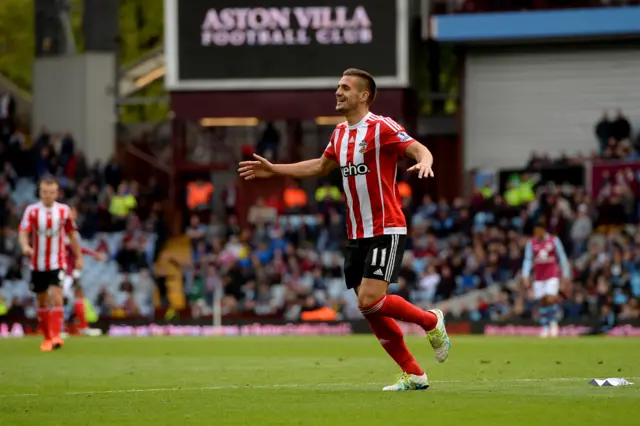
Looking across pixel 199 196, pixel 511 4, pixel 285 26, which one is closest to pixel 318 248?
pixel 199 196

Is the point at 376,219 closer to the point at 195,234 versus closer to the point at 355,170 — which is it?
the point at 355,170

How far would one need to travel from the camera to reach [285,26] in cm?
3741

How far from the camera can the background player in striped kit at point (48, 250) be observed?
1988 cm

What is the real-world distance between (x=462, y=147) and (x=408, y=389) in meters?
26.6

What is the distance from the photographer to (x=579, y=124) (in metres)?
37.5

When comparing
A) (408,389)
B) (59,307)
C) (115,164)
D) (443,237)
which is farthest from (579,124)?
(408,389)

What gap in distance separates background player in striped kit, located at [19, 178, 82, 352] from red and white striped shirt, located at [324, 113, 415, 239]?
8.61 m

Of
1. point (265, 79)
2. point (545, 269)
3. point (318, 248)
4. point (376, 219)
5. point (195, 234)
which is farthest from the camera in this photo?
point (265, 79)

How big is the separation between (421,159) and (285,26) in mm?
26273

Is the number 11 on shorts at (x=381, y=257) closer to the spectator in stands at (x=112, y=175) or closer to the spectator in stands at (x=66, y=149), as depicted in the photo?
the spectator in stands at (x=112, y=175)

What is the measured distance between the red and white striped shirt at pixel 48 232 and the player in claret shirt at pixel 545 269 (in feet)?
32.9

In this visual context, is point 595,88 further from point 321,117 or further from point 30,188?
point 30,188

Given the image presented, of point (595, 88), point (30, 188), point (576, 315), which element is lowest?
point (576, 315)

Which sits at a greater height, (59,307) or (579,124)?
(579,124)
